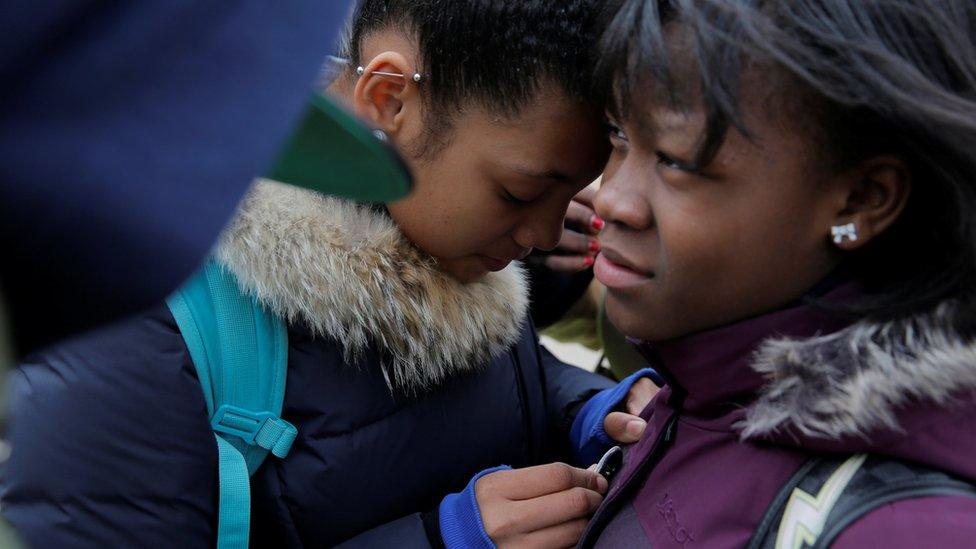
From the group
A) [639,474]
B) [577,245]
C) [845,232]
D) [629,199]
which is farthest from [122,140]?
[577,245]

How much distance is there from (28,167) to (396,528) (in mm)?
1070

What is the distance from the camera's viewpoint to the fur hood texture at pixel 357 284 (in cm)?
138

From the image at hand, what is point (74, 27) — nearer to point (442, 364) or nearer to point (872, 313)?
point (872, 313)

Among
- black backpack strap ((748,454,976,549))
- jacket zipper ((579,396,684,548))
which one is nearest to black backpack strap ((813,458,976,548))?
black backpack strap ((748,454,976,549))

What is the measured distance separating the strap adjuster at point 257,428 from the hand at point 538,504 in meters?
0.33

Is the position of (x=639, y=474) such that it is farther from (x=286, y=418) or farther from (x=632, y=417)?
(x=286, y=418)

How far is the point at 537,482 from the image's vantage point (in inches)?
56.6

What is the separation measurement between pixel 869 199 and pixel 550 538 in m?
0.71

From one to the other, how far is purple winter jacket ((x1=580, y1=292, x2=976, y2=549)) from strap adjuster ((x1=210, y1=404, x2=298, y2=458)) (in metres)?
0.52

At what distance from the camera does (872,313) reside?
40.6 inches

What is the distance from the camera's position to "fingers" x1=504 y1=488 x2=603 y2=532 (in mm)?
1389

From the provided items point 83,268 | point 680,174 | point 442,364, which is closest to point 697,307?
point 680,174

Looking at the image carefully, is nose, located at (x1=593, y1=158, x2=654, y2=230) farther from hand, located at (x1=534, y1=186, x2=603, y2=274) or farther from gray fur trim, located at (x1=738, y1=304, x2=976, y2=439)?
hand, located at (x1=534, y1=186, x2=603, y2=274)

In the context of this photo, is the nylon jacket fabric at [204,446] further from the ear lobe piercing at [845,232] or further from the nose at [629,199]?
the ear lobe piercing at [845,232]
